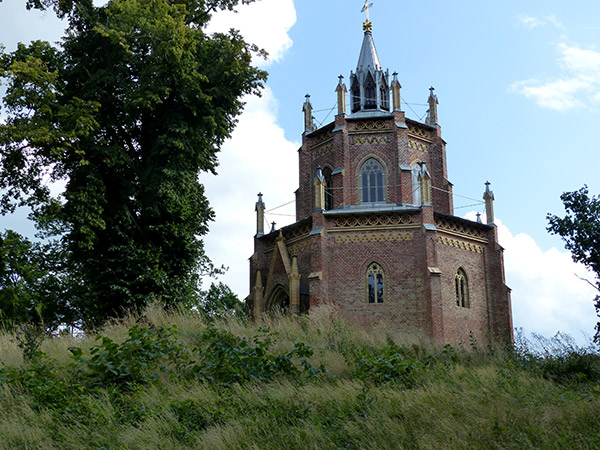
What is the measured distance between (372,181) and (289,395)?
22.4 metres

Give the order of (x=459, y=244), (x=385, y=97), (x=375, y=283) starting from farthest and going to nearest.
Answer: (x=385, y=97)
(x=459, y=244)
(x=375, y=283)

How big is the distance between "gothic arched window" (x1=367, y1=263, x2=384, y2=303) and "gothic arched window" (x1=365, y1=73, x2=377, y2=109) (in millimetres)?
9842

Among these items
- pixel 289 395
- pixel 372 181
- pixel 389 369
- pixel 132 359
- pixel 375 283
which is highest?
pixel 372 181

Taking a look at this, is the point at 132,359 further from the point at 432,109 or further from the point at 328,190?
the point at 432,109

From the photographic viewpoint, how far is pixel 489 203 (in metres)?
31.9

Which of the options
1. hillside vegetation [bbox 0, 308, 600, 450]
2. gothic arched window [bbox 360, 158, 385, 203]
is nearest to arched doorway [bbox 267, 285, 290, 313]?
gothic arched window [bbox 360, 158, 385, 203]

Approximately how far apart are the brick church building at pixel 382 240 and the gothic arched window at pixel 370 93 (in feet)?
0.33

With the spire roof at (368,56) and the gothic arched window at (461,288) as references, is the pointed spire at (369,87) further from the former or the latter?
the gothic arched window at (461,288)

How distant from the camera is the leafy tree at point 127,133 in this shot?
20.6 meters

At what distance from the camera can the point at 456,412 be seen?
28.7ft

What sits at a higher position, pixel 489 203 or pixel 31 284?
pixel 489 203

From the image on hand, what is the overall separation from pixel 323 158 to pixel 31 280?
550 inches

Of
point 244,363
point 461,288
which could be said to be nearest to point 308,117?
point 461,288

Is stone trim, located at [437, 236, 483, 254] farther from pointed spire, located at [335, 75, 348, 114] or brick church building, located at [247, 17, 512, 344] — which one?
pointed spire, located at [335, 75, 348, 114]
